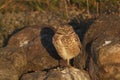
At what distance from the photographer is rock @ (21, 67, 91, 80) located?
6539 mm

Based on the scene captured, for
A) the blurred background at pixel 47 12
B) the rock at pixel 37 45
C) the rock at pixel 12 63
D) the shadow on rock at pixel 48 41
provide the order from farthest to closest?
the blurred background at pixel 47 12
the shadow on rock at pixel 48 41
the rock at pixel 37 45
the rock at pixel 12 63

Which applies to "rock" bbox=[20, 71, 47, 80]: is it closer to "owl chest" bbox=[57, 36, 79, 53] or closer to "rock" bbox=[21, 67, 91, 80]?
"rock" bbox=[21, 67, 91, 80]

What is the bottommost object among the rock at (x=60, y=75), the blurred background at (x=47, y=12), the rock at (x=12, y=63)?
the rock at (x=60, y=75)

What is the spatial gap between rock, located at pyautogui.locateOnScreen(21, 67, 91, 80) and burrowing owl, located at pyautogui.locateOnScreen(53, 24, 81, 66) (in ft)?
0.92

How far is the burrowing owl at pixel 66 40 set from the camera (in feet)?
21.5

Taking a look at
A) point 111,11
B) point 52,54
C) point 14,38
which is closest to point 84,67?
point 52,54

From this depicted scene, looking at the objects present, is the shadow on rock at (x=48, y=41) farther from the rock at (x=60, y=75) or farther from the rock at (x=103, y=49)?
the rock at (x=60, y=75)

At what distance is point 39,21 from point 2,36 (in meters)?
0.88

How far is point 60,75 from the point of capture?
6.57m

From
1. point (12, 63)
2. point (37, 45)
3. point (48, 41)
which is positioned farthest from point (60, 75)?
point (48, 41)

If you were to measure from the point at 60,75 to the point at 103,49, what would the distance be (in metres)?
0.74

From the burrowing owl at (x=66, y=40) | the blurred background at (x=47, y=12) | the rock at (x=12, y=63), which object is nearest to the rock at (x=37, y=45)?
the rock at (x=12, y=63)

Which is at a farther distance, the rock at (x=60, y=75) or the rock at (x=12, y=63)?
the rock at (x=12, y=63)

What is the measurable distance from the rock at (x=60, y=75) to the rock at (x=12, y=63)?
18cm
